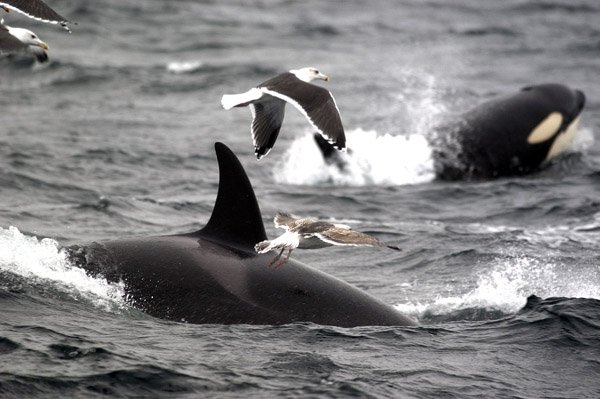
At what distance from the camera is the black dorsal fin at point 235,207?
1120 cm

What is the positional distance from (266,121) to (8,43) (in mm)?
2932

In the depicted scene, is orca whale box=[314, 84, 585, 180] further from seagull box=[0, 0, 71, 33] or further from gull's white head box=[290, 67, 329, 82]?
seagull box=[0, 0, 71, 33]

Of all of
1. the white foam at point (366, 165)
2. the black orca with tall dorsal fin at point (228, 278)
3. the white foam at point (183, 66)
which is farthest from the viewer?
the white foam at point (183, 66)

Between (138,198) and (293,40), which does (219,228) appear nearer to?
(138,198)

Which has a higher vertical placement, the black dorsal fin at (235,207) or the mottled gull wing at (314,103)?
the mottled gull wing at (314,103)

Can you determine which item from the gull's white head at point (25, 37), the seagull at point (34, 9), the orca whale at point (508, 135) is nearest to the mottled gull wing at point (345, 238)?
the seagull at point (34, 9)

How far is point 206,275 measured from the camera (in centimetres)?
1103

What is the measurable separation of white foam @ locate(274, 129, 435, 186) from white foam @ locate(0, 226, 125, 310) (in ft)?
28.5

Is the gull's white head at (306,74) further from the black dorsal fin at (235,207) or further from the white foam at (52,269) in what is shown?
the white foam at (52,269)

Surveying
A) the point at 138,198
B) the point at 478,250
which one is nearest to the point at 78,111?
the point at 138,198

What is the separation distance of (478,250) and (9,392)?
7911 millimetres

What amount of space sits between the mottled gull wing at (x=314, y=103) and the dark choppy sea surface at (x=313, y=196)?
78.0 inches

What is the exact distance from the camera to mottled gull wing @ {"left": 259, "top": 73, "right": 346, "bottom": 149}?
38.8 feet

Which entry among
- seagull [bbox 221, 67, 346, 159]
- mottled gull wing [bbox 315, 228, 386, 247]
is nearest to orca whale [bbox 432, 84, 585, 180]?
seagull [bbox 221, 67, 346, 159]
